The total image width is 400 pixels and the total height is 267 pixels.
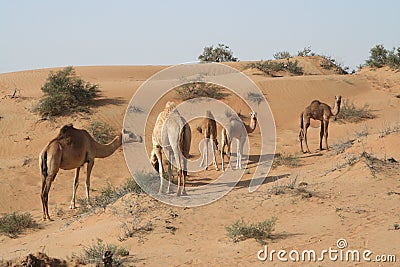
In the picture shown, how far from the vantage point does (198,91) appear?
79.6 feet

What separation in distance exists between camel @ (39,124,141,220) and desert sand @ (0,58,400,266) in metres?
0.96

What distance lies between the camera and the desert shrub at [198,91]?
2405cm

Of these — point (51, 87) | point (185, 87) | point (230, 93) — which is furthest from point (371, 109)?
point (51, 87)

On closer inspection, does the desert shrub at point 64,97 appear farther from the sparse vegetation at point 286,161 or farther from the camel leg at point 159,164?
the camel leg at point 159,164

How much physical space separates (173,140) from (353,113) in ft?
43.2

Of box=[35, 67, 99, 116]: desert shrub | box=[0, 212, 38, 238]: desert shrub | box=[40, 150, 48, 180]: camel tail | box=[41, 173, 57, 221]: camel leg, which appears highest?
box=[35, 67, 99, 116]: desert shrub

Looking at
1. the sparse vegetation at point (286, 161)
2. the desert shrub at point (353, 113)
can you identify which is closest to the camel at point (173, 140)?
the sparse vegetation at point (286, 161)

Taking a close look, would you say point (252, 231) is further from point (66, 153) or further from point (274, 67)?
point (274, 67)

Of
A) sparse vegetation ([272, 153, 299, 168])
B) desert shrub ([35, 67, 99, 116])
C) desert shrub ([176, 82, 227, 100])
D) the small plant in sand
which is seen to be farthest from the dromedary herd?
desert shrub ([176, 82, 227, 100])

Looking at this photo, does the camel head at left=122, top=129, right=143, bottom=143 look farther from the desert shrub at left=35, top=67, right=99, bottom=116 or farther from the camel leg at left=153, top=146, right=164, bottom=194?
the desert shrub at left=35, top=67, right=99, bottom=116

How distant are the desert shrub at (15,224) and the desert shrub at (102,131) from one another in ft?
23.7

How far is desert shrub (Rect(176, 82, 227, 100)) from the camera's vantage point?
24047mm

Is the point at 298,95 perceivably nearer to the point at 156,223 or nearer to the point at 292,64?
the point at 292,64

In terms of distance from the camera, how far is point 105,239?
9.58 m
